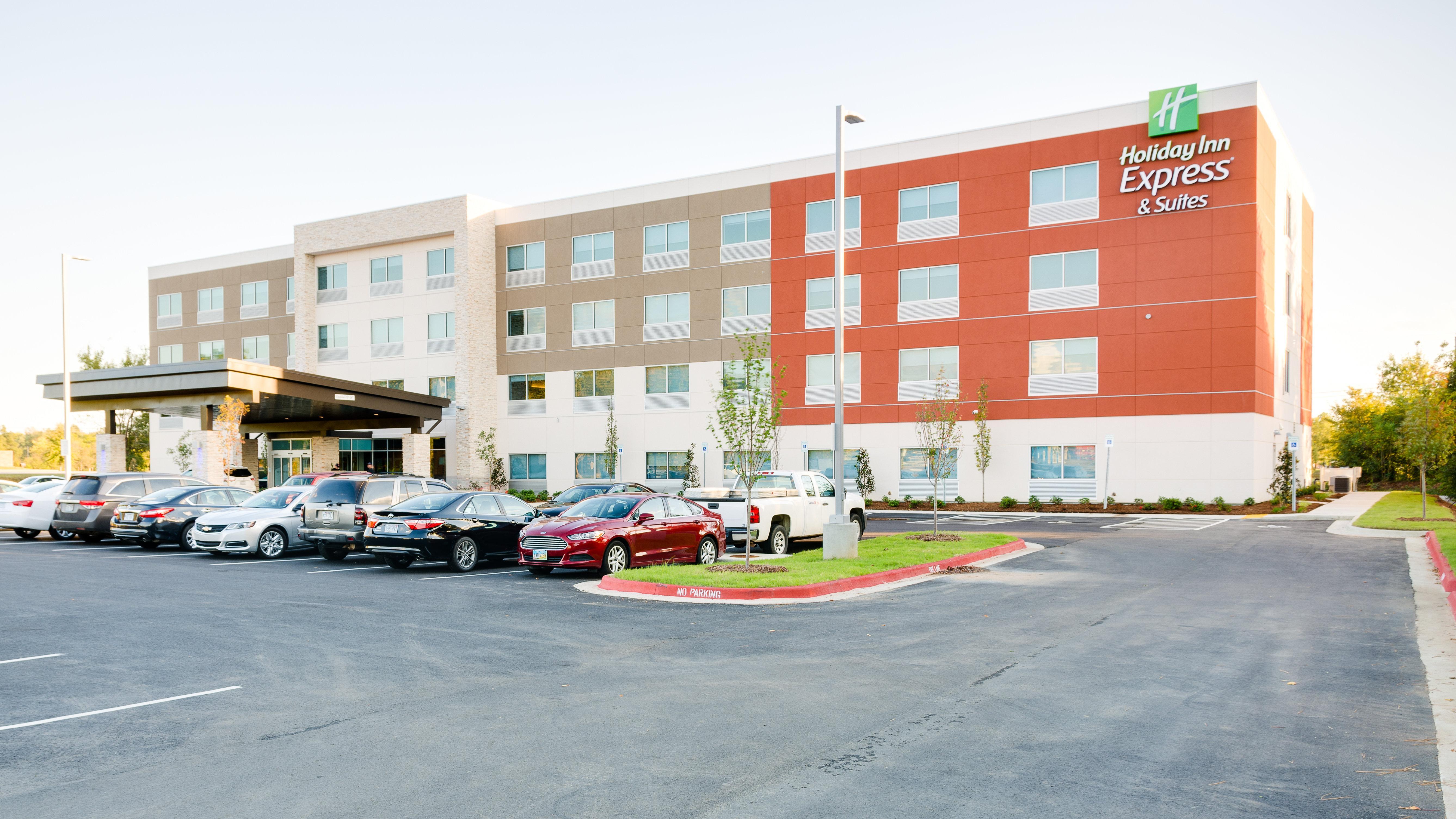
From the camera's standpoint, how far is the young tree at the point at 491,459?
4975 centimetres

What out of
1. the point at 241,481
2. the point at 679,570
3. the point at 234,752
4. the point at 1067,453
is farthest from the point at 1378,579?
the point at 241,481

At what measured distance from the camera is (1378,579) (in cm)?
1602

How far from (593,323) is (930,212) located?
1772cm

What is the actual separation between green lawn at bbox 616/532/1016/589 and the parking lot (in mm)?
1116

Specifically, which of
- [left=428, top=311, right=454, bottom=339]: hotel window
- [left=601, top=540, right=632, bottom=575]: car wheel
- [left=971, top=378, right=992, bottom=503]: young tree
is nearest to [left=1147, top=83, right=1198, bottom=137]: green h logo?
[left=971, top=378, right=992, bottom=503]: young tree

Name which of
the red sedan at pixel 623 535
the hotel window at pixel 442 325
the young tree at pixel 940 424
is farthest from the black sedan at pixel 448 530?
the hotel window at pixel 442 325

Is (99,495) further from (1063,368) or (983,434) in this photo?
(1063,368)

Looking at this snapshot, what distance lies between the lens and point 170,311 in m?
62.1

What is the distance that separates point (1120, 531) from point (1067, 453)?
11119 millimetres

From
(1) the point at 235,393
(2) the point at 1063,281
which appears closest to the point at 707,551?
(2) the point at 1063,281

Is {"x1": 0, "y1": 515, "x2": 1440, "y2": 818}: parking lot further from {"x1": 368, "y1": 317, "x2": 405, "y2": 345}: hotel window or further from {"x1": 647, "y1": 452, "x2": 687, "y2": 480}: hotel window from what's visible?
{"x1": 368, "y1": 317, "x2": 405, "y2": 345}: hotel window

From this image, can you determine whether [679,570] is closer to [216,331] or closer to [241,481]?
[241,481]

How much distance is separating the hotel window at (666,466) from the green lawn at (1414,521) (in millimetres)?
27210

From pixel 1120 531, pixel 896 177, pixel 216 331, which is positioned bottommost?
pixel 1120 531
